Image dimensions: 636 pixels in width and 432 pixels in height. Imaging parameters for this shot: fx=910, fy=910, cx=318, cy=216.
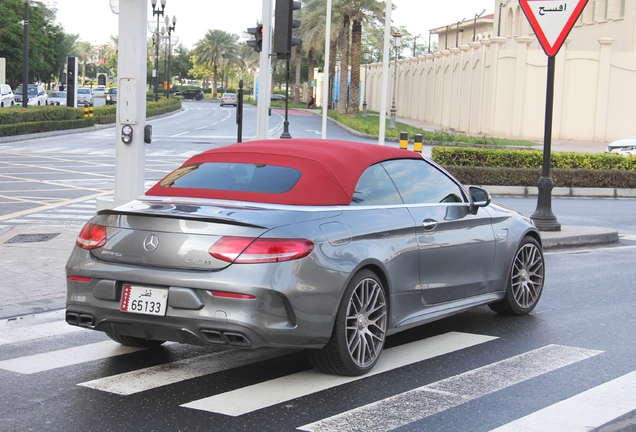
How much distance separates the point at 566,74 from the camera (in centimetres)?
4416

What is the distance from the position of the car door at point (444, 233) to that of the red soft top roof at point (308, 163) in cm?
26

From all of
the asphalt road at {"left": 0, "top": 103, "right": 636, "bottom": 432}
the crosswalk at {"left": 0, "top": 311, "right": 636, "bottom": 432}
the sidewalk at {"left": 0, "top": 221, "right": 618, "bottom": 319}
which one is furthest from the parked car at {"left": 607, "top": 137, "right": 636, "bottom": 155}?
the crosswalk at {"left": 0, "top": 311, "right": 636, "bottom": 432}

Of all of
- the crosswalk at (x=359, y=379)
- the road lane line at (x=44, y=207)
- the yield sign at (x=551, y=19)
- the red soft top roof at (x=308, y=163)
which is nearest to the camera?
the crosswalk at (x=359, y=379)

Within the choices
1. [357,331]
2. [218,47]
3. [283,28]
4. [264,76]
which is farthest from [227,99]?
[357,331]

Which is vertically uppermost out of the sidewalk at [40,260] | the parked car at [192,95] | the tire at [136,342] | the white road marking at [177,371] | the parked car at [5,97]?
the parked car at [192,95]

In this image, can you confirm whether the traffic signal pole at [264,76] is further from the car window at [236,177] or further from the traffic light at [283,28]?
the car window at [236,177]

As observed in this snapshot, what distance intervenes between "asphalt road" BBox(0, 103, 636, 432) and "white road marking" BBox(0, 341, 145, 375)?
0.01 meters

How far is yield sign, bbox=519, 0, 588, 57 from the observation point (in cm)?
1354

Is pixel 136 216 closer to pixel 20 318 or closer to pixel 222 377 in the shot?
pixel 222 377

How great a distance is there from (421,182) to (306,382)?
6.59ft

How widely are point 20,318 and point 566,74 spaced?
39959mm

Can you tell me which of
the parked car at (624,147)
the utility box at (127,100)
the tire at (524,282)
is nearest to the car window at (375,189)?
the tire at (524,282)

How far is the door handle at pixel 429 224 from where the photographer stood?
6.68 m

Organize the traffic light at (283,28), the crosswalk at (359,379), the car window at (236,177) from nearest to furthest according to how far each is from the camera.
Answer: the crosswalk at (359,379)
the car window at (236,177)
the traffic light at (283,28)
